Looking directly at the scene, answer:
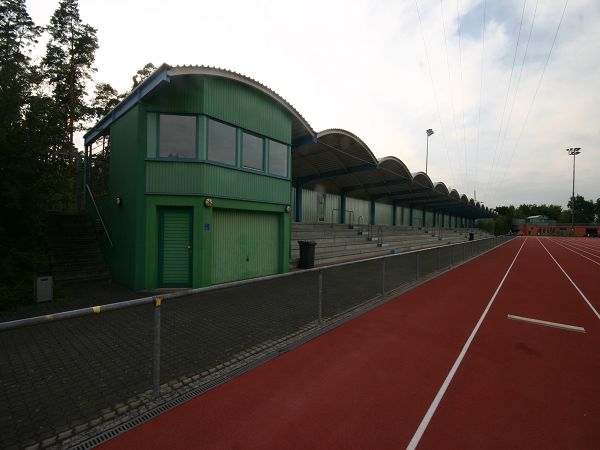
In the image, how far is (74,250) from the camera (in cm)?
1201

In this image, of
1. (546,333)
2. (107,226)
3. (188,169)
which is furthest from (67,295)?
(546,333)

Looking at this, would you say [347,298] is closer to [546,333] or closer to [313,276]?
[313,276]

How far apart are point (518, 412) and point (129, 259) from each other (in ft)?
36.5

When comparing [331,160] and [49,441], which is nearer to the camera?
[49,441]

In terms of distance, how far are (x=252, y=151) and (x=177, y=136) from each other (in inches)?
115

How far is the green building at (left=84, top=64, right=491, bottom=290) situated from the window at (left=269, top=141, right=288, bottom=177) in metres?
0.05

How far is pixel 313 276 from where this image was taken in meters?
11.8

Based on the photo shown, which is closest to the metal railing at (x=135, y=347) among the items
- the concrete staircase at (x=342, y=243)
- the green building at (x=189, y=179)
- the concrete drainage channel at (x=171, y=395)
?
the concrete drainage channel at (x=171, y=395)

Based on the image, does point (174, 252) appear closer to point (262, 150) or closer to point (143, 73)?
point (262, 150)

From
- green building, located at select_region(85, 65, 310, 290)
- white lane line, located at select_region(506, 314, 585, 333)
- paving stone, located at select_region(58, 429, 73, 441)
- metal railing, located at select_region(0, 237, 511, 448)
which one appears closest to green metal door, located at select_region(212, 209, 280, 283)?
green building, located at select_region(85, 65, 310, 290)

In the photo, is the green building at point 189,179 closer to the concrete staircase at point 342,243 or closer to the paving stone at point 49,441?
the concrete staircase at point 342,243

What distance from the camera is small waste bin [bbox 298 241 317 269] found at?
44.8 feet

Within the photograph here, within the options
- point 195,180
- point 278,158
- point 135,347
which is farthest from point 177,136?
point 135,347

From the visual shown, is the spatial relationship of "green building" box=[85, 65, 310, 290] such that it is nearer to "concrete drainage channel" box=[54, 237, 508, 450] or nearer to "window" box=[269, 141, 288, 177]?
"window" box=[269, 141, 288, 177]
